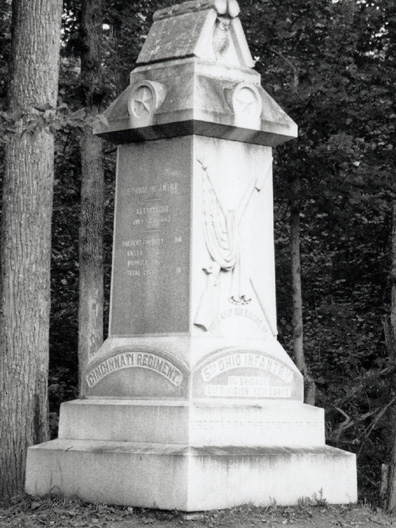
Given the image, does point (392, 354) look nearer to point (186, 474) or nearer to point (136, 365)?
point (136, 365)

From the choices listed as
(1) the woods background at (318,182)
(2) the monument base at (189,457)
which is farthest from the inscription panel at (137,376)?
(1) the woods background at (318,182)

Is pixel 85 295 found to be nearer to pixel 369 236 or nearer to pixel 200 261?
pixel 369 236

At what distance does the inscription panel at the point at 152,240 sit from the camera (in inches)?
A: 383

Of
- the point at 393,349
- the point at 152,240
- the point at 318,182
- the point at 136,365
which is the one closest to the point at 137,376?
the point at 136,365

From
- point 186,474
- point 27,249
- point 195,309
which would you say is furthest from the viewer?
point 27,249

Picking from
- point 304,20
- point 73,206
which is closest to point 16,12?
point 304,20

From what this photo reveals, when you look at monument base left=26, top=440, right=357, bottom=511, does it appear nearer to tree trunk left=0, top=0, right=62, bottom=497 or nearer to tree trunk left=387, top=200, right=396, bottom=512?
tree trunk left=387, top=200, right=396, bottom=512

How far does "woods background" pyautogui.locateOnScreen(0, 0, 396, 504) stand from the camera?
16312 millimetres

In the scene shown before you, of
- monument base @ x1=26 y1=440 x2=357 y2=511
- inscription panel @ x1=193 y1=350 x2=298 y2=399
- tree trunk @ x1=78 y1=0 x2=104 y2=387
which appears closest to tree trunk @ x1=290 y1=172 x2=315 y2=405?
tree trunk @ x1=78 y1=0 x2=104 y2=387

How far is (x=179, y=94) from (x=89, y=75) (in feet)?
22.4

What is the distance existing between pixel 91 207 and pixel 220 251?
6.81 metres

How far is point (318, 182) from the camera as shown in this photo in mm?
17531

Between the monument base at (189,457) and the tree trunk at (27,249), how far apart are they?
217cm

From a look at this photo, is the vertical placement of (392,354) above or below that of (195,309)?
below
